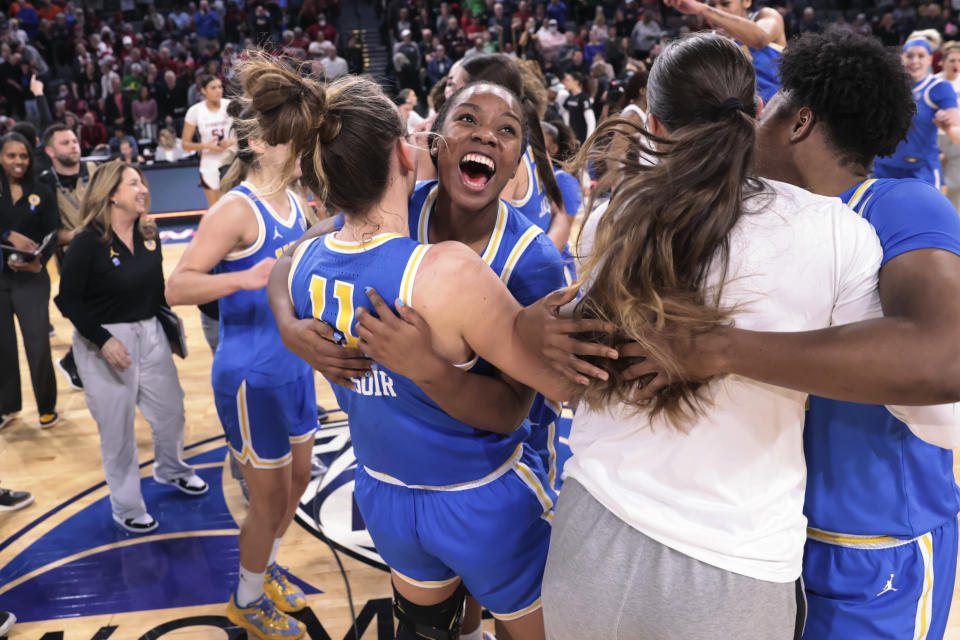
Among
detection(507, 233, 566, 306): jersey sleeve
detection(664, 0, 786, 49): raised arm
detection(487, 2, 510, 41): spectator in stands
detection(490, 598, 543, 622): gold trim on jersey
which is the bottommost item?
detection(487, 2, 510, 41): spectator in stands

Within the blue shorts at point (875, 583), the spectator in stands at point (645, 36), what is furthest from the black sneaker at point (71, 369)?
the spectator in stands at point (645, 36)

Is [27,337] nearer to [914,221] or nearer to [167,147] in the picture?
[914,221]

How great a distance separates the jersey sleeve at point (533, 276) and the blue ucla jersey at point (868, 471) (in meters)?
0.72

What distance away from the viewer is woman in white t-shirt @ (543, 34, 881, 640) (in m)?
1.30

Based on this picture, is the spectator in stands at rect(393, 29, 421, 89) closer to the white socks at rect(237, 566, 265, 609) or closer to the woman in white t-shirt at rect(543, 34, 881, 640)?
the white socks at rect(237, 566, 265, 609)

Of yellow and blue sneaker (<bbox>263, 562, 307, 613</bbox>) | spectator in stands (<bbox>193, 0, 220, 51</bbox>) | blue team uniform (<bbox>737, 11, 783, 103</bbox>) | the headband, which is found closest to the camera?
yellow and blue sneaker (<bbox>263, 562, 307, 613</bbox>)

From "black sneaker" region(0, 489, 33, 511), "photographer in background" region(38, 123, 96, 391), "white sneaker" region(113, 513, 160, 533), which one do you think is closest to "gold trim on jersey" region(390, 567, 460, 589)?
"white sneaker" region(113, 513, 160, 533)

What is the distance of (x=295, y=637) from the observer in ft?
10.1

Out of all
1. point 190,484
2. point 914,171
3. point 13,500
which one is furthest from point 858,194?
point 914,171

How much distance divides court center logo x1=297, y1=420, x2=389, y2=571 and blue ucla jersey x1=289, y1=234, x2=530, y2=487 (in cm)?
179

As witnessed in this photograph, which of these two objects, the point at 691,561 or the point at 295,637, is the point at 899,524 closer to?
the point at 691,561

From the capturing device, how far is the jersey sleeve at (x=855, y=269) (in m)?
1.30

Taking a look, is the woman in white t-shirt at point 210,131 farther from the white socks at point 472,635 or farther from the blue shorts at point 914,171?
the white socks at point 472,635

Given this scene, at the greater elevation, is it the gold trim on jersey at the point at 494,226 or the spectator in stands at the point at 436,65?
the gold trim on jersey at the point at 494,226
